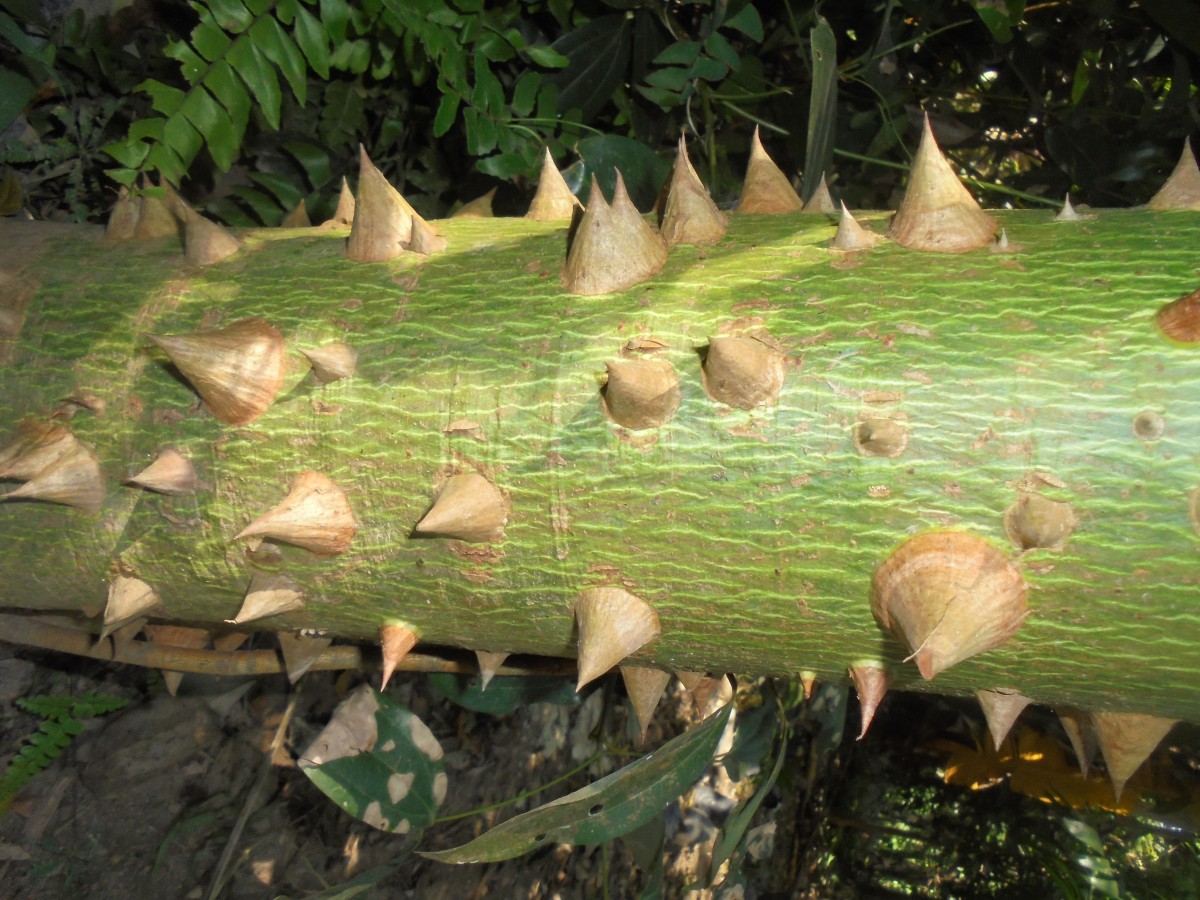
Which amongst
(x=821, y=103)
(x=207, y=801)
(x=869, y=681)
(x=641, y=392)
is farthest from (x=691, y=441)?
(x=207, y=801)

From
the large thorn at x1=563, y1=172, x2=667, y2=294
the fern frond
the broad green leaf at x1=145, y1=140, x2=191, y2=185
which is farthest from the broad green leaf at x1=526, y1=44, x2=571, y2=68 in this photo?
the large thorn at x1=563, y1=172, x2=667, y2=294

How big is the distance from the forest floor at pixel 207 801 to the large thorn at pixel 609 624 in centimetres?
112

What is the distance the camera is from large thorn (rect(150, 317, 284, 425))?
1.11 metres

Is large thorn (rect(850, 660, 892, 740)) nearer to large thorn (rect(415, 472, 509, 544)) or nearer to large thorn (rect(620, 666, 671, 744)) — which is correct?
large thorn (rect(620, 666, 671, 744))

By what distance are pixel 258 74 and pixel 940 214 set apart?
57.6 inches

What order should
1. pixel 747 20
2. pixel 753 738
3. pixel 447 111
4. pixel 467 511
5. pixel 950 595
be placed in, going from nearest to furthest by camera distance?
pixel 950 595, pixel 467 511, pixel 447 111, pixel 747 20, pixel 753 738

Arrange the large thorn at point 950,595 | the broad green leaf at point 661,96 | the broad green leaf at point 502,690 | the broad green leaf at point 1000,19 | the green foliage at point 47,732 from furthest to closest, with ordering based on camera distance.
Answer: the broad green leaf at point 661,96, the broad green leaf at point 502,690, the green foliage at point 47,732, the broad green leaf at point 1000,19, the large thorn at point 950,595

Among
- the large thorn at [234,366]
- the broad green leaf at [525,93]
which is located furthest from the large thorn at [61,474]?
the broad green leaf at [525,93]

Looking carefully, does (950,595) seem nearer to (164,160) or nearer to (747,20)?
(164,160)

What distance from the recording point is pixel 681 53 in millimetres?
2389

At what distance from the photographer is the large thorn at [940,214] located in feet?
3.53

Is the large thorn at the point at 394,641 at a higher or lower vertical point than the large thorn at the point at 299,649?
higher

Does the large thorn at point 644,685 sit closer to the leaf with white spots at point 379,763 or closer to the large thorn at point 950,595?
the large thorn at point 950,595

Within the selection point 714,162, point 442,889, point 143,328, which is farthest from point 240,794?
point 714,162
